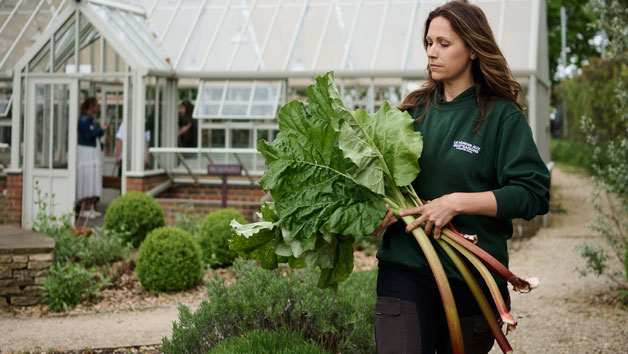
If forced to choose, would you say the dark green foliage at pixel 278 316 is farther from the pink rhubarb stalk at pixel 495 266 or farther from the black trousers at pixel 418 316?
the pink rhubarb stalk at pixel 495 266

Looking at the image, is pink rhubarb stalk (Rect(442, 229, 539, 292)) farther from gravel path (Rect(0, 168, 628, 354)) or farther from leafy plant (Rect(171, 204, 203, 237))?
leafy plant (Rect(171, 204, 203, 237))

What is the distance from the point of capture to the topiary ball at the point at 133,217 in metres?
9.02

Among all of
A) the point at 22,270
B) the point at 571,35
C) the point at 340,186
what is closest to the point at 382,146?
the point at 340,186

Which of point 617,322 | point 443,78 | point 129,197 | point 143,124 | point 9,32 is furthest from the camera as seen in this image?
point 9,32

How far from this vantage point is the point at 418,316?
2318mm

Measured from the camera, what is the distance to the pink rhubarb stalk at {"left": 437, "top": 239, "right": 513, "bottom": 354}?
2174 millimetres

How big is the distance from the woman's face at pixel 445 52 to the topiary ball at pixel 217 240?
590 centimetres

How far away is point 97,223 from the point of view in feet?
37.5

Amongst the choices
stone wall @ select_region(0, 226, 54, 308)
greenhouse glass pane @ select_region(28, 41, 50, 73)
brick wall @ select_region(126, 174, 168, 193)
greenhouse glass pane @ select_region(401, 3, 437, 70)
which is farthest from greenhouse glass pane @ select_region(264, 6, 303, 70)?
stone wall @ select_region(0, 226, 54, 308)

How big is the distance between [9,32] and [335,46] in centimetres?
605

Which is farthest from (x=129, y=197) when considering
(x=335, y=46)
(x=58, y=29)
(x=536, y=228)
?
(x=536, y=228)

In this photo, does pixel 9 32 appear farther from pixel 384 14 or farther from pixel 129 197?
pixel 384 14

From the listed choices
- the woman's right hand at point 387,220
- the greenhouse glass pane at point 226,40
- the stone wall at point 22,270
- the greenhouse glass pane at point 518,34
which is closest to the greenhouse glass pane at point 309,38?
the greenhouse glass pane at point 226,40

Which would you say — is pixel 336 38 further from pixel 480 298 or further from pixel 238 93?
pixel 480 298
